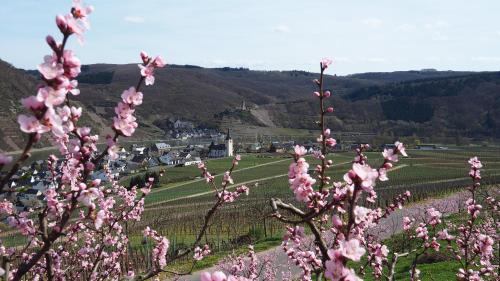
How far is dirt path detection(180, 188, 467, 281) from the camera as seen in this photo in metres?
21.4

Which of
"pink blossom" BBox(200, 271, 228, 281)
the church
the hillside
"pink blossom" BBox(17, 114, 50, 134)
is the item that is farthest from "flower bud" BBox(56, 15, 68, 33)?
the hillside

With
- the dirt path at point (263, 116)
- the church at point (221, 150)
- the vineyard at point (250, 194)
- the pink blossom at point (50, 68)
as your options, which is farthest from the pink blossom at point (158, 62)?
the dirt path at point (263, 116)

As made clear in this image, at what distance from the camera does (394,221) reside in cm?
3275

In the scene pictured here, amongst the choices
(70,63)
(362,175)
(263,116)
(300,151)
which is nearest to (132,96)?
(70,63)

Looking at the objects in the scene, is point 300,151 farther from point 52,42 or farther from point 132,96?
point 52,42

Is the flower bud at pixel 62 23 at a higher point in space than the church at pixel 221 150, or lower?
higher

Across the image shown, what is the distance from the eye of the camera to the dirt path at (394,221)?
21392 mm

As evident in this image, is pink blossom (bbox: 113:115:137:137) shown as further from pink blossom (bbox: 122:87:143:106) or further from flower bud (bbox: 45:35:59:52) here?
flower bud (bbox: 45:35:59:52)

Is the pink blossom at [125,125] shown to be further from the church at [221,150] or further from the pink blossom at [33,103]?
the church at [221,150]

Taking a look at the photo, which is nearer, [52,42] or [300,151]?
[52,42]

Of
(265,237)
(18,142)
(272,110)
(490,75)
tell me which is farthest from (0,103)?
(490,75)

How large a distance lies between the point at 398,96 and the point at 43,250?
170 meters

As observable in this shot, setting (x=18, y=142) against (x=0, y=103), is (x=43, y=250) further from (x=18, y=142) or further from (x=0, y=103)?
(x=0, y=103)

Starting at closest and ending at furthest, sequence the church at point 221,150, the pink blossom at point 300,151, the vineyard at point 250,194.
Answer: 1. the pink blossom at point 300,151
2. the vineyard at point 250,194
3. the church at point 221,150
